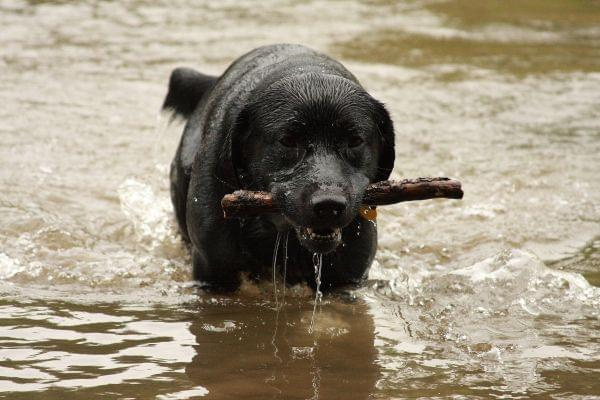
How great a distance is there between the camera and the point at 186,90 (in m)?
6.80

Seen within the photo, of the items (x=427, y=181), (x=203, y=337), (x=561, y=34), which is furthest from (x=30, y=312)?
(x=561, y=34)

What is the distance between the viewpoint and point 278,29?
12.5 meters

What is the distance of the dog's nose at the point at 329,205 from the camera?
4.21 m

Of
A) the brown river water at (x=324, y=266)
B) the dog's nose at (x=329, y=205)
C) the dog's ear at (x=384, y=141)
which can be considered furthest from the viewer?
the dog's ear at (x=384, y=141)

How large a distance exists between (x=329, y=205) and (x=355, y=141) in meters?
0.51

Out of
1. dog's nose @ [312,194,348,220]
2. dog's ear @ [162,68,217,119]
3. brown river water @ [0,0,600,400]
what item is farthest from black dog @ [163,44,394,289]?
dog's ear @ [162,68,217,119]

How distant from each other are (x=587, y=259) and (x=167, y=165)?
345 centimetres

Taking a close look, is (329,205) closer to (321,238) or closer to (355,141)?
(321,238)

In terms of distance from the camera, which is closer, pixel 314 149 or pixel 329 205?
pixel 329 205

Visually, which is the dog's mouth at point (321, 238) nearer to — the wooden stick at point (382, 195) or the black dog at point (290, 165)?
the black dog at point (290, 165)

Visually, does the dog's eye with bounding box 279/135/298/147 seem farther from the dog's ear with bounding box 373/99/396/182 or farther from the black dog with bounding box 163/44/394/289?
the dog's ear with bounding box 373/99/396/182

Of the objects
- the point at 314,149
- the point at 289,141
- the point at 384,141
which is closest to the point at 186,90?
the point at 384,141

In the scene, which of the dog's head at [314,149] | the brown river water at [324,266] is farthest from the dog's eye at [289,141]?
the brown river water at [324,266]

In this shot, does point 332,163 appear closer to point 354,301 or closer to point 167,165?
point 354,301
